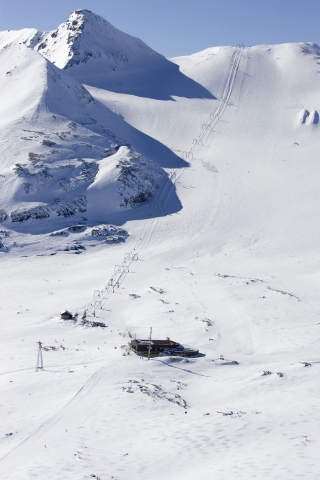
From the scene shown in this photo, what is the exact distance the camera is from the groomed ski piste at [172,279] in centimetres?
2172

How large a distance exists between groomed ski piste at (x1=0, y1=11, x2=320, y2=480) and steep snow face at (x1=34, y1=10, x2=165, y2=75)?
44.5 inches

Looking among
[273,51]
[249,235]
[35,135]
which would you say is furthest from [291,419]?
[273,51]

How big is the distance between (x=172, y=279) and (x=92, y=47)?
84487 millimetres

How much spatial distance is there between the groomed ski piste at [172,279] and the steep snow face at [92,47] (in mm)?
1131

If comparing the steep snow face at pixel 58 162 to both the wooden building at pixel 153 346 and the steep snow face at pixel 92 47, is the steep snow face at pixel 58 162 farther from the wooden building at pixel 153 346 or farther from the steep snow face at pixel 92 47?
the wooden building at pixel 153 346

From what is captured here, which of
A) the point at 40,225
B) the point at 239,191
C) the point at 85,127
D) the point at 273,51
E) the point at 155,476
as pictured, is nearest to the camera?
the point at 155,476

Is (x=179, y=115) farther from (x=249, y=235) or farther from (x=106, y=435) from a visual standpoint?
(x=106, y=435)

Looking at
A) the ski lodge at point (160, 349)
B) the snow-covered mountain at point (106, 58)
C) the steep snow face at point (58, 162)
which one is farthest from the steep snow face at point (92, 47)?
the ski lodge at point (160, 349)

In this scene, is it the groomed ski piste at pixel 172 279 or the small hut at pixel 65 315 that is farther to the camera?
the small hut at pixel 65 315

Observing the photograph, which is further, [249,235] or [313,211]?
[313,211]

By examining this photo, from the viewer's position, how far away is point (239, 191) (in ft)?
244

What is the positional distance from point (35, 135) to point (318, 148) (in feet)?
165

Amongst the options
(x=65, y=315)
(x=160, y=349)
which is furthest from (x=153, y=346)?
(x=65, y=315)

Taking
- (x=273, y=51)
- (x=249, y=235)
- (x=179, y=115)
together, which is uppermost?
(x=273, y=51)
